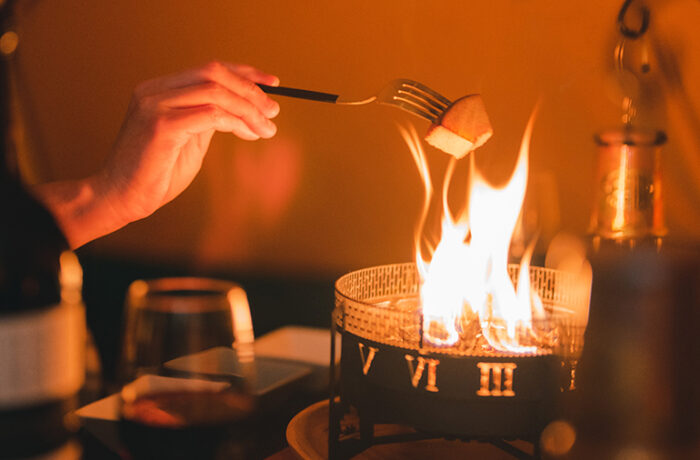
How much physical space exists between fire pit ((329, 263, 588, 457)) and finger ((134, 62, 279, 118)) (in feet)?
1.34

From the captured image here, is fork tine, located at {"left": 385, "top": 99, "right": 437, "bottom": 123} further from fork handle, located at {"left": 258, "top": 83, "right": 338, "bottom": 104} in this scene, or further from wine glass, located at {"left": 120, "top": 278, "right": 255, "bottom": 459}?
wine glass, located at {"left": 120, "top": 278, "right": 255, "bottom": 459}

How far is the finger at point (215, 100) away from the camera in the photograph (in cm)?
120

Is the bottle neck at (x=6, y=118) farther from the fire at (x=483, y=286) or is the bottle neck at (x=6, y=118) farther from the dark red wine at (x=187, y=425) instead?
the fire at (x=483, y=286)

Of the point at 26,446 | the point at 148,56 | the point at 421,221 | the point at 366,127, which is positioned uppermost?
the point at 148,56

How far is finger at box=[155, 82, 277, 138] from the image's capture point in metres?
1.20

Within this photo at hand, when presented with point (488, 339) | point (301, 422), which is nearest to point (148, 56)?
point (301, 422)

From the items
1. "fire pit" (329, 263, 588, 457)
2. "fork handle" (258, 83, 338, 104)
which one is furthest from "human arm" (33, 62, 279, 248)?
"fire pit" (329, 263, 588, 457)

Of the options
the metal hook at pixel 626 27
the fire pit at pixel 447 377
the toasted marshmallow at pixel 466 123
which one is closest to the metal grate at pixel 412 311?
the fire pit at pixel 447 377

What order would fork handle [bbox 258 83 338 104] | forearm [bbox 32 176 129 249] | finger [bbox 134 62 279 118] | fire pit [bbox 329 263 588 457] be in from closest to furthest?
fire pit [bbox 329 263 588 457], fork handle [bbox 258 83 338 104], finger [bbox 134 62 279 118], forearm [bbox 32 176 129 249]

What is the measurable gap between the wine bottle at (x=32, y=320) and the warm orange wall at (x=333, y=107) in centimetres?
113

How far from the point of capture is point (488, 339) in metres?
0.97

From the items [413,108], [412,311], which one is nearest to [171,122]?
[413,108]

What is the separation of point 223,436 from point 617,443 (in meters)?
0.39

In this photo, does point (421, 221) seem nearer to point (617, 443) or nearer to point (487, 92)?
point (487, 92)
